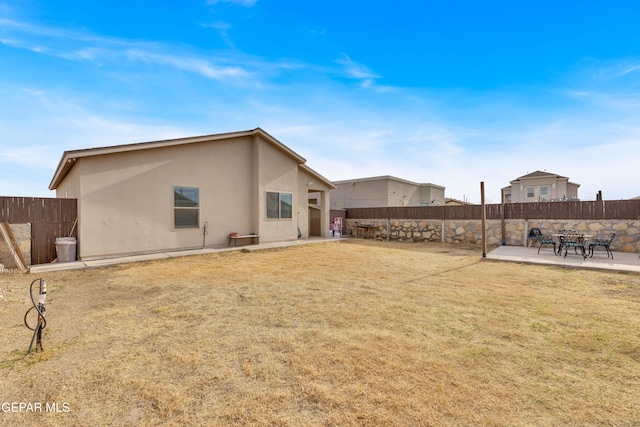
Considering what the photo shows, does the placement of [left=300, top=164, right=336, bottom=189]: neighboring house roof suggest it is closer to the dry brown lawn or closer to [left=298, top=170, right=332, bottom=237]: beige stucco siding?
[left=298, top=170, right=332, bottom=237]: beige stucco siding

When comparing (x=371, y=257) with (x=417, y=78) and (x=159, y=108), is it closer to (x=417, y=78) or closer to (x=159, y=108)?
(x=417, y=78)

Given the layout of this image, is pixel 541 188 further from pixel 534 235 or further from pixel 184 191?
pixel 184 191

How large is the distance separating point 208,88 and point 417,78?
1021 centimetres

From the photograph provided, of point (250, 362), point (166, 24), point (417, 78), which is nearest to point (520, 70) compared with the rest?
point (417, 78)

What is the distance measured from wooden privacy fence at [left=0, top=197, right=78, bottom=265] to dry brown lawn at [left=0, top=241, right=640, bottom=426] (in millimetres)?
2988

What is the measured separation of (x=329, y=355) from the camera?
122 inches

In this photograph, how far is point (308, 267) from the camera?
8.41 metres

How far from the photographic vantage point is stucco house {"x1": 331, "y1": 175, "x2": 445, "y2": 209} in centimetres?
2277

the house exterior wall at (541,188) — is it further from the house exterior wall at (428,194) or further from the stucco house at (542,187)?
the house exterior wall at (428,194)

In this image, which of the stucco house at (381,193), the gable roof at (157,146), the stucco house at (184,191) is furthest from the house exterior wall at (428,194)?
the gable roof at (157,146)

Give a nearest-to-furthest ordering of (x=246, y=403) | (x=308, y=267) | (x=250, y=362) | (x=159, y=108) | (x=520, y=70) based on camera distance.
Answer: (x=246, y=403)
(x=250, y=362)
(x=308, y=267)
(x=159, y=108)
(x=520, y=70)

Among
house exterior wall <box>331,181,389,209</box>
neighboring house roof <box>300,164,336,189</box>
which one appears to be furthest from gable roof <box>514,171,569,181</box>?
neighboring house roof <box>300,164,336,189</box>

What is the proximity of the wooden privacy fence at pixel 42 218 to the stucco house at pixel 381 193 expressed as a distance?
1920 cm

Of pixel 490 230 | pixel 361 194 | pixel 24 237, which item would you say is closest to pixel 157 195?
pixel 24 237
